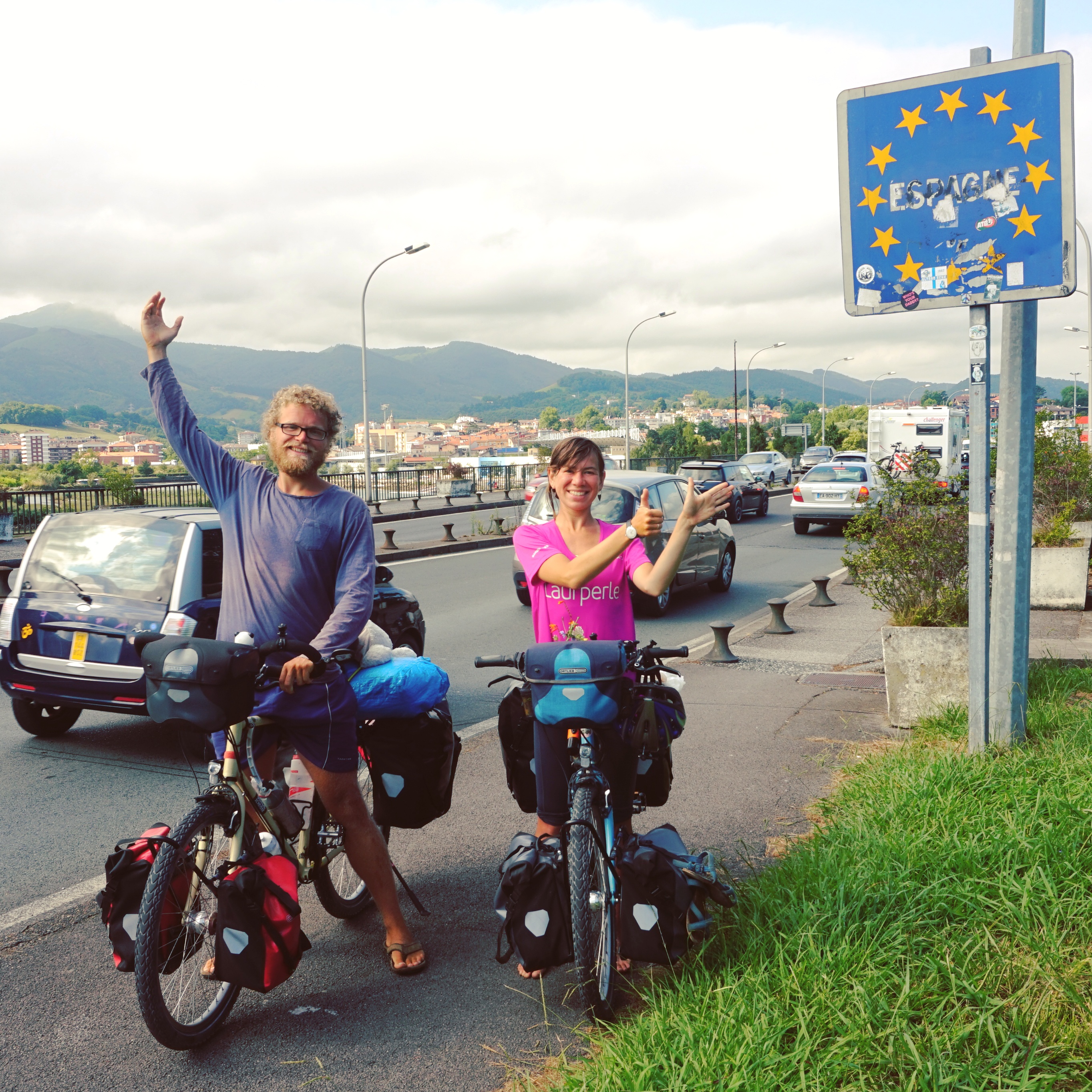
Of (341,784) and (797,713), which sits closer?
(341,784)

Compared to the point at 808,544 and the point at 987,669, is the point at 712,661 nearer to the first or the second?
the point at 987,669

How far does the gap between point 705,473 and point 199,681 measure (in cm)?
2806

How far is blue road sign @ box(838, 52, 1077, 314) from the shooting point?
4621 mm

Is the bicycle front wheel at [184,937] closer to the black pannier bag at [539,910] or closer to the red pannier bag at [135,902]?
the red pannier bag at [135,902]

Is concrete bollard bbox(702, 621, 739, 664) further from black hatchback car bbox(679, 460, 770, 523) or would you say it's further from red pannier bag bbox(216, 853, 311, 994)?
black hatchback car bbox(679, 460, 770, 523)

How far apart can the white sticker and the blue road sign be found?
11.2 feet

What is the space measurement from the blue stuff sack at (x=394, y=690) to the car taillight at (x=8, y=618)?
383 cm

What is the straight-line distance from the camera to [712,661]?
363 inches

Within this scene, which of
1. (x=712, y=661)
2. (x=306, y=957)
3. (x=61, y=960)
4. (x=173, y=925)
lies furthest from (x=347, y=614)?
(x=712, y=661)

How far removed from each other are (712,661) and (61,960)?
21.2ft

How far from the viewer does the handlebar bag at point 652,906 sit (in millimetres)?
2891

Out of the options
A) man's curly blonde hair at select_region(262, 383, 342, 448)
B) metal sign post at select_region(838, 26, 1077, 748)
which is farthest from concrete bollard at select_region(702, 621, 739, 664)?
man's curly blonde hair at select_region(262, 383, 342, 448)

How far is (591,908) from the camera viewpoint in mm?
2924

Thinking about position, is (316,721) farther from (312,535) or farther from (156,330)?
(156,330)
